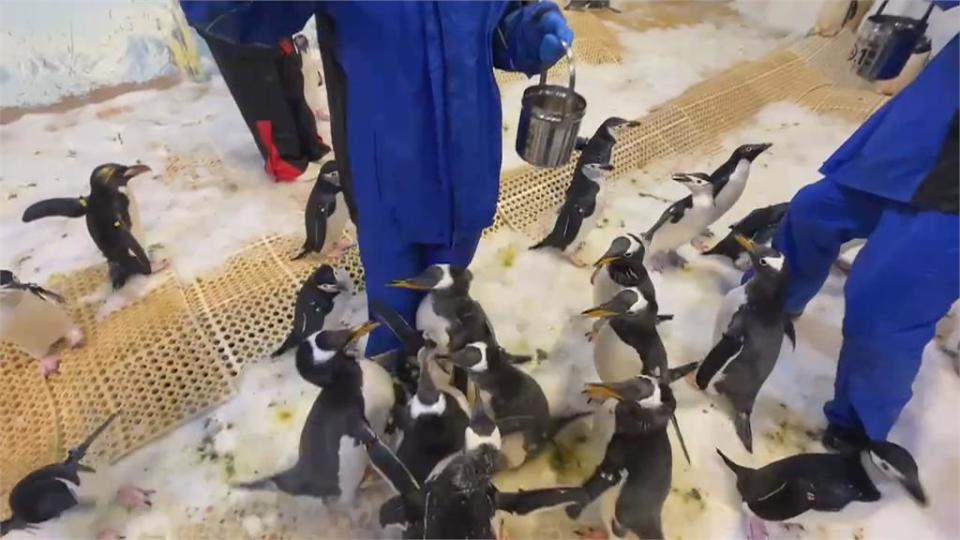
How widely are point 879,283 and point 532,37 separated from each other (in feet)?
2.17

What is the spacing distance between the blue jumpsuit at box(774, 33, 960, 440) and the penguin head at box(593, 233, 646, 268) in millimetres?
315

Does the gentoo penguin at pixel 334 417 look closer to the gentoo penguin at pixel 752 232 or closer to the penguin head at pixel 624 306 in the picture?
the penguin head at pixel 624 306

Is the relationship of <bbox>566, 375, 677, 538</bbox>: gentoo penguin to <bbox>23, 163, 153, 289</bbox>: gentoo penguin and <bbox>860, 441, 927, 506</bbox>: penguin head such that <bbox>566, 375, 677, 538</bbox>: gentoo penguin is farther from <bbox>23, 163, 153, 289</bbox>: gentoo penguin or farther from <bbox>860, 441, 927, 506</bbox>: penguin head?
<bbox>23, 163, 153, 289</bbox>: gentoo penguin

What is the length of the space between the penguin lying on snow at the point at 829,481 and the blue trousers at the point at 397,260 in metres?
0.63

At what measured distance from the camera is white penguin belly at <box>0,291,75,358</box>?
1.30 m

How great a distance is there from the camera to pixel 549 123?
39.4 inches

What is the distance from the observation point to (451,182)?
1.00m

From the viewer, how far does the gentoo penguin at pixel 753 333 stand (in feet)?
4.15

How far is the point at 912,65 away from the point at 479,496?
2.18 m

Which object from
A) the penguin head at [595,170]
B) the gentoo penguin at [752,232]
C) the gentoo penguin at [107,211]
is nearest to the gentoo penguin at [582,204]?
the penguin head at [595,170]

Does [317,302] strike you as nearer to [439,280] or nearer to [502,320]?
[439,280]

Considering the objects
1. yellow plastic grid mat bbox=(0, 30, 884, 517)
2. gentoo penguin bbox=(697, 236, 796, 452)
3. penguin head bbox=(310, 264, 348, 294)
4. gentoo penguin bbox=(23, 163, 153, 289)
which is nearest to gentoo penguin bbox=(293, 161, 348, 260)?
yellow plastic grid mat bbox=(0, 30, 884, 517)

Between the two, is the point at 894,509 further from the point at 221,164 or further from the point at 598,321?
the point at 221,164

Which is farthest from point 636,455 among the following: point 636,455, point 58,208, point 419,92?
point 58,208
